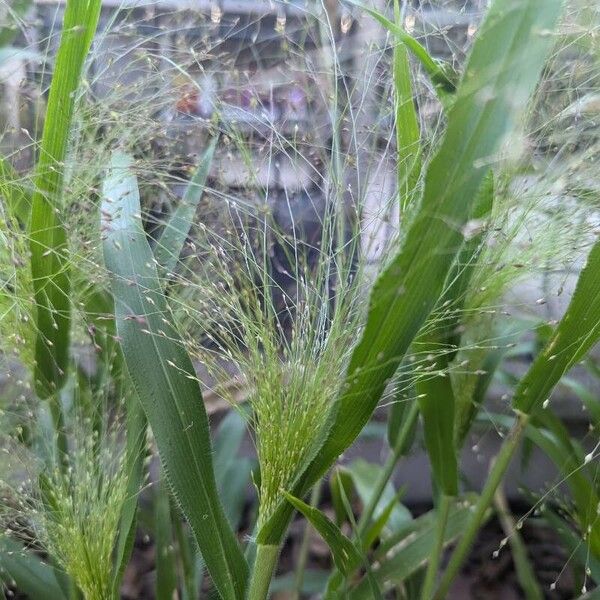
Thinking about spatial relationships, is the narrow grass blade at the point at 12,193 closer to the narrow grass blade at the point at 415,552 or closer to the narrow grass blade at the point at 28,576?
the narrow grass blade at the point at 28,576

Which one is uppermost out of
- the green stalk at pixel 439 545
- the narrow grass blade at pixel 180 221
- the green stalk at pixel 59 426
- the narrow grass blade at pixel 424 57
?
the narrow grass blade at pixel 424 57

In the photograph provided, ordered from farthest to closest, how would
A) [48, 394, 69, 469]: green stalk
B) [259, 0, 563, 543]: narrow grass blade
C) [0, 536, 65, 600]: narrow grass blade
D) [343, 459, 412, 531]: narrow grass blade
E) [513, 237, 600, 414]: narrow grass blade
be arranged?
[343, 459, 412, 531]: narrow grass blade → [0, 536, 65, 600]: narrow grass blade → [48, 394, 69, 469]: green stalk → [513, 237, 600, 414]: narrow grass blade → [259, 0, 563, 543]: narrow grass blade

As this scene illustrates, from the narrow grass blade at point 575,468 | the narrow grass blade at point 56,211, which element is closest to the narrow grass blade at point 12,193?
the narrow grass blade at point 56,211

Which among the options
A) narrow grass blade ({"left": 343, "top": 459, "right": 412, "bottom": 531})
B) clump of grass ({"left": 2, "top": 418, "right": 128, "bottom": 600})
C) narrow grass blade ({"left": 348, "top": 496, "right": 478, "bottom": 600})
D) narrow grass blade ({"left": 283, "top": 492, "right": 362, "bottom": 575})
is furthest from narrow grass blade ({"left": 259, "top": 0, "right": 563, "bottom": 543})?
narrow grass blade ({"left": 343, "top": 459, "right": 412, "bottom": 531})

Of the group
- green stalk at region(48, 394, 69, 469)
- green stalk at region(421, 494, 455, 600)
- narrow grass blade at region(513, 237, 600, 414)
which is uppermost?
narrow grass blade at region(513, 237, 600, 414)

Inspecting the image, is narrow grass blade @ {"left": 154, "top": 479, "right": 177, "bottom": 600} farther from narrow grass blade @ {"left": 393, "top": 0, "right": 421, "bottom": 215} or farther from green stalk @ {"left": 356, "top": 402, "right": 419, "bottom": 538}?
narrow grass blade @ {"left": 393, "top": 0, "right": 421, "bottom": 215}

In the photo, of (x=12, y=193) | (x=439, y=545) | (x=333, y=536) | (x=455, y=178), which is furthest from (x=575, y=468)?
(x=12, y=193)

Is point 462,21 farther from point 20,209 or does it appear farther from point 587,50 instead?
point 20,209
